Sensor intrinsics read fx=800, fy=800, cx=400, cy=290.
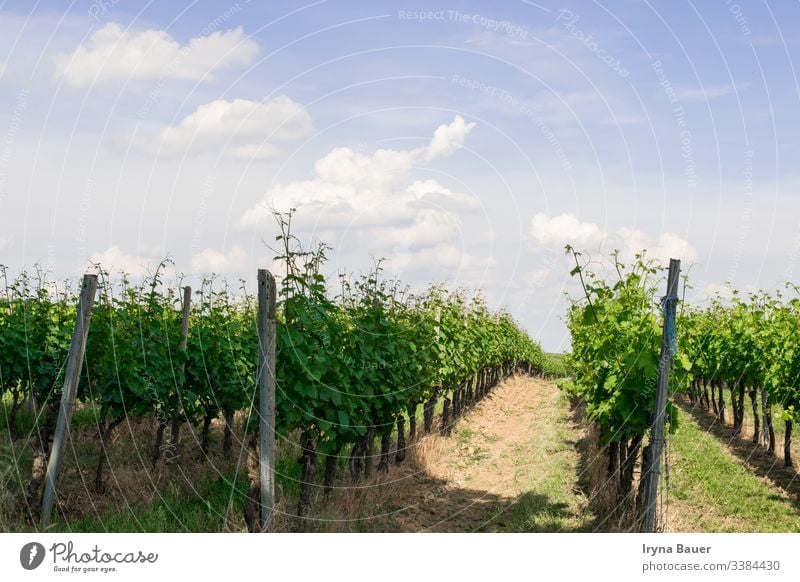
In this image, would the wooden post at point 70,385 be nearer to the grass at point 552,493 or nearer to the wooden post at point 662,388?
the grass at point 552,493

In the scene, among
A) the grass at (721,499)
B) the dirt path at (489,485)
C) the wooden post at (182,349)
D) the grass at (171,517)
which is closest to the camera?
the grass at (171,517)

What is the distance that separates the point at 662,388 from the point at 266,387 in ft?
13.3

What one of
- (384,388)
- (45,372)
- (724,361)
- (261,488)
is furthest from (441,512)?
(724,361)

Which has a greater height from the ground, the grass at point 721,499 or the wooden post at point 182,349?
the wooden post at point 182,349

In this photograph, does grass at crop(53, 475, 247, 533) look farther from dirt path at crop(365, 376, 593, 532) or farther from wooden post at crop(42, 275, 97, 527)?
dirt path at crop(365, 376, 593, 532)

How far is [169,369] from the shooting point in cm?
1230

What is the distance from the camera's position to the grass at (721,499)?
11.5 meters

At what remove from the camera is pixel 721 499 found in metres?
12.8

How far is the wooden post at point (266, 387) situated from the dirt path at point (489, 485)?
2259mm

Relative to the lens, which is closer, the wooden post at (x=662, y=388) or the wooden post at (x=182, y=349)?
the wooden post at (x=662, y=388)

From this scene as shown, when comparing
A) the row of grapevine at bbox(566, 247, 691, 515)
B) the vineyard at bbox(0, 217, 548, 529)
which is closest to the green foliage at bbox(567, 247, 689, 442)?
the row of grapevine at bbox(566, 247, 691, 515)
